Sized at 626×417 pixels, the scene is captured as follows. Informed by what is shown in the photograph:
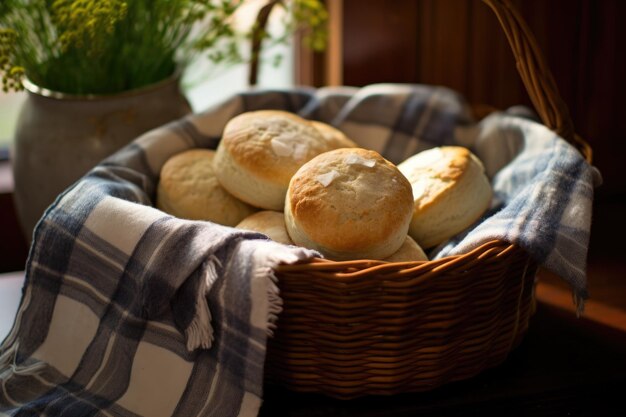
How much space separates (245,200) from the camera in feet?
3.27

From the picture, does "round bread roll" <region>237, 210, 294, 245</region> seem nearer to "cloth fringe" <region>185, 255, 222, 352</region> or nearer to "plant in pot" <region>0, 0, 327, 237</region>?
"cloth fringe" <region>185, 255, 222, 352</region>

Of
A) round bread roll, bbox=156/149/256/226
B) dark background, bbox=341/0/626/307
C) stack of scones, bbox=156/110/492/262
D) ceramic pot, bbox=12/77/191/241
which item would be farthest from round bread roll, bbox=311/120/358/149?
dark background, bbox=341/0/626/307

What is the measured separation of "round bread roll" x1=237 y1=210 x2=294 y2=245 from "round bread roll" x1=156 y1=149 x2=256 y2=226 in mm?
46

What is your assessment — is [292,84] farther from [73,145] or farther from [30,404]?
[30,404]

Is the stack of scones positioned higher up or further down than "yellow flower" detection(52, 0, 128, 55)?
further down

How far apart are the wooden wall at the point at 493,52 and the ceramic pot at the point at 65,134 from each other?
0.47 metres

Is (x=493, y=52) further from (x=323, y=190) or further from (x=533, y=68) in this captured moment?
(x=323, y=190)

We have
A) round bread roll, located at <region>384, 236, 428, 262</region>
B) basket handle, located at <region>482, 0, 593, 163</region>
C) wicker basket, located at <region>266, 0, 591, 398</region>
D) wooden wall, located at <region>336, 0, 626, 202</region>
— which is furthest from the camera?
wooden wall, located at <region>336, 0, 626, 202</region>

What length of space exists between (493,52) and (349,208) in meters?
0.76

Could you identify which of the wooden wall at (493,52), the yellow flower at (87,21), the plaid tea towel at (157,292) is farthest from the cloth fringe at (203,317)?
the wooden wall at (493,52)

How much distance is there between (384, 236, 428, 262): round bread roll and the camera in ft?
2.86

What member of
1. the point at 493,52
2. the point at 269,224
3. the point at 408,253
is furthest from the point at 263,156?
the point at 493,52

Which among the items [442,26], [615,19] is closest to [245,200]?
[442,26]

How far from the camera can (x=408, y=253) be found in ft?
2.89
